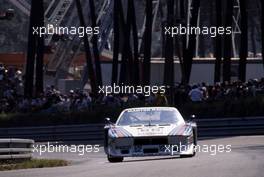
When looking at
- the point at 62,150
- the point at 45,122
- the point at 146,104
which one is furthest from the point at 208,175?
the point at 45,122

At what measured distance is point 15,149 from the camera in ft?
70.8

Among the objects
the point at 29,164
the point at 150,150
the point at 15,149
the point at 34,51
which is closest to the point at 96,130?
the point at 34,51

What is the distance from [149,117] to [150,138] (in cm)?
136

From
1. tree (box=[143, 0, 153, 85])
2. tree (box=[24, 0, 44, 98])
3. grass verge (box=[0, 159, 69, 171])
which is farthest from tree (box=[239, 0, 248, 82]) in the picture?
grass verge (box=[0, 159, 69, 171])

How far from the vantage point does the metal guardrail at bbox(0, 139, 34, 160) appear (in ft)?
69.7

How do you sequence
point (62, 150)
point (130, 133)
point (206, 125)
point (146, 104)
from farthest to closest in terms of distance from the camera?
point (146, 104) → point (206, 125) → point (62, 150) → point (130, 133)

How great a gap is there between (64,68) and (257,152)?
41285 mm

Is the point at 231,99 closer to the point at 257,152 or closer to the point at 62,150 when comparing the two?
the point at 62,150

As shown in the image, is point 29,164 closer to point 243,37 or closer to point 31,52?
point 31,52

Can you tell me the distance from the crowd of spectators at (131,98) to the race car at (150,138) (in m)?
13.1

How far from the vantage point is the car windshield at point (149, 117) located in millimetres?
20250

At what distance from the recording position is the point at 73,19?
5919 cm

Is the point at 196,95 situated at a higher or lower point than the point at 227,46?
lower

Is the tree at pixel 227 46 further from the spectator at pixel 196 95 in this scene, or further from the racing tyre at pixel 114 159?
the racing tyre at pixel 114 159
